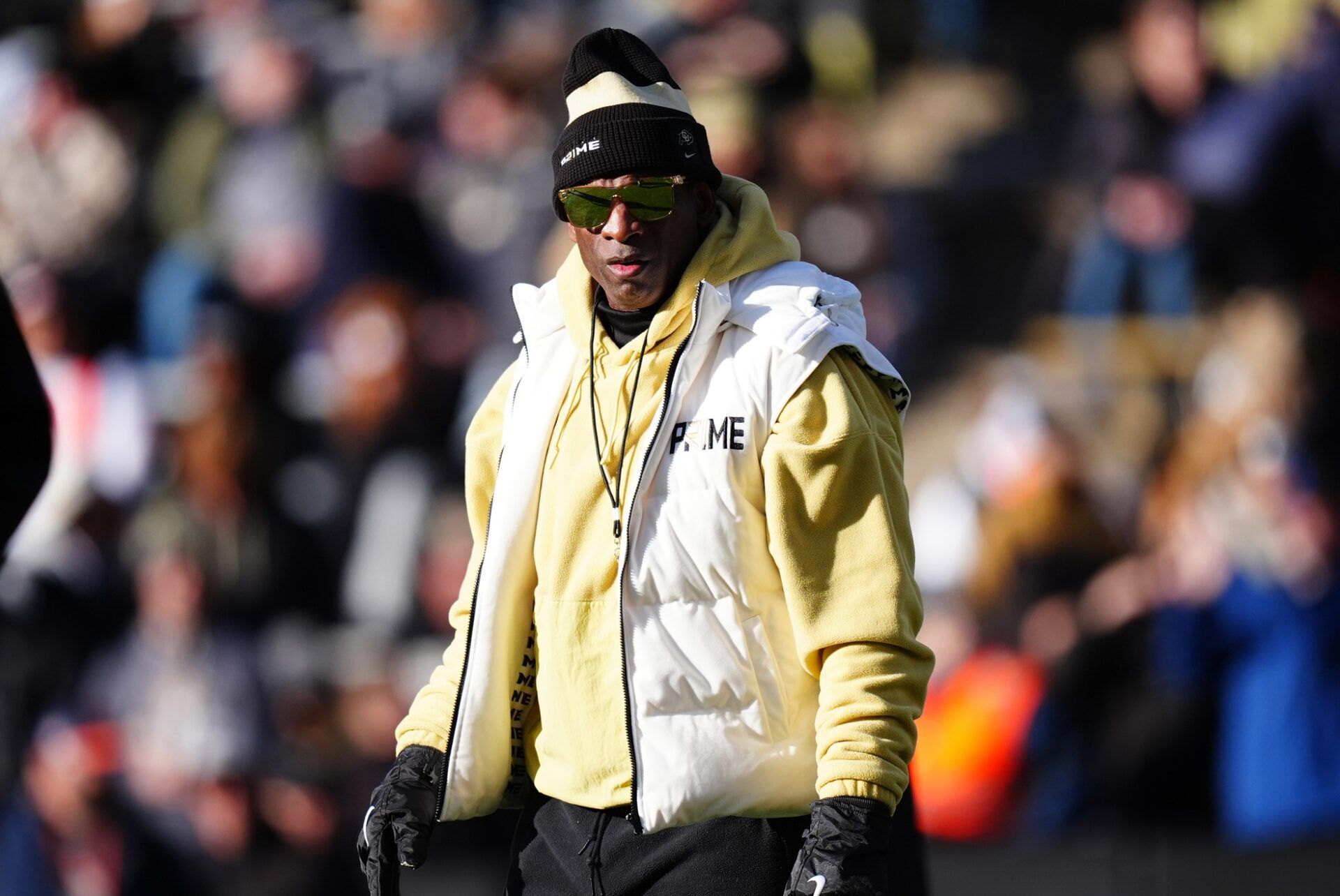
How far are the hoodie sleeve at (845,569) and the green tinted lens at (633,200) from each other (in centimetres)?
37

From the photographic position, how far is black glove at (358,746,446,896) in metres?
2.67

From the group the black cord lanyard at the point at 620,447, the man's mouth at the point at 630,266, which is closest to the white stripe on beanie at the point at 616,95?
the man's mouth at the point at 630,266

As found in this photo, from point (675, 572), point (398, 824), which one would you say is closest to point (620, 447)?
point (675, 572)

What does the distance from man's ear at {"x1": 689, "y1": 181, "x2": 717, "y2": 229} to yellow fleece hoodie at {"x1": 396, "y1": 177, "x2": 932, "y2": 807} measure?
24 mm

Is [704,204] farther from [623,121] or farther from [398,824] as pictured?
[398,824]

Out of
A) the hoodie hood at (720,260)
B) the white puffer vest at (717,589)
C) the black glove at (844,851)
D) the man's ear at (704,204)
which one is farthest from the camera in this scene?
the man's ear at (704,204)

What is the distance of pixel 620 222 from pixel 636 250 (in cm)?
5

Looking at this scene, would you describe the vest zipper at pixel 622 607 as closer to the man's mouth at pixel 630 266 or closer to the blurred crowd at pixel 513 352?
the man's mouth at pixel 630 266

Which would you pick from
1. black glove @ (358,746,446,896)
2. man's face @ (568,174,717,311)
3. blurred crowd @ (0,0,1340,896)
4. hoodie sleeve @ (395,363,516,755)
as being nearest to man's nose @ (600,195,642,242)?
man's face @ (568,174,717,311)

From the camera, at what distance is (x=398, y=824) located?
2.67m

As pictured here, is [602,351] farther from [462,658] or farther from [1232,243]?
[1232,243]

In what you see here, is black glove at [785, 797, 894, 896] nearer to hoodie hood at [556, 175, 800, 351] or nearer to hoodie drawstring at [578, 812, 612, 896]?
hoodie drawstring at [578, 812, 612, 896]

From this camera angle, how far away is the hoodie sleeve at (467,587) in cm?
279

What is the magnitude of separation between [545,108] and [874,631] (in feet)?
13.8
